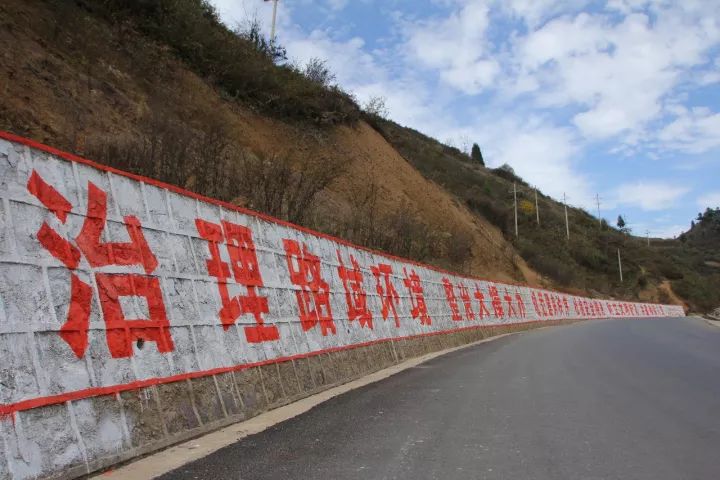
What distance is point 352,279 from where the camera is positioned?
12.0 meters

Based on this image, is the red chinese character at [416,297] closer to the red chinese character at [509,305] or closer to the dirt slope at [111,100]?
the dirt slope at [111,100]

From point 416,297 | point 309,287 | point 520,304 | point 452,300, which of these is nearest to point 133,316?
point 309,287

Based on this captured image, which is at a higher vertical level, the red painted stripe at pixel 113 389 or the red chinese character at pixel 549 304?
the red painted stripe at pixel 113 389

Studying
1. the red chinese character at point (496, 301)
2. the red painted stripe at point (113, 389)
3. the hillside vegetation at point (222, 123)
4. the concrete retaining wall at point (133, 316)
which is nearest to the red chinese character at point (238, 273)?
the concrete retaining wall at point (133, 316)

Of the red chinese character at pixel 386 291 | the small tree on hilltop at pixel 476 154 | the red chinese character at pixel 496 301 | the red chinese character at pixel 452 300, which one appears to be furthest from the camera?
the small tree on hilltop at pixel 476 154

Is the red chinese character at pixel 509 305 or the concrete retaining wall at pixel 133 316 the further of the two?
the red chinese character at pixel 509 305

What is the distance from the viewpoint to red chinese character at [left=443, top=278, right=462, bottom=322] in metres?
19.5

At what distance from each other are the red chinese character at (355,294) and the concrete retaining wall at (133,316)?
1111 mm

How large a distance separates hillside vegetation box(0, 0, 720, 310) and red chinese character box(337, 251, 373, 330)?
3657 mm

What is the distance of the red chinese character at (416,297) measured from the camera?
51.8 feet

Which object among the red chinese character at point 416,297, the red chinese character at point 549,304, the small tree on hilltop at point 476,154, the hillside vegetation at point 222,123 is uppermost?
the small tree on hilltop at point 476,154

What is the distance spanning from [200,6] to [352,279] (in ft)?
65.7

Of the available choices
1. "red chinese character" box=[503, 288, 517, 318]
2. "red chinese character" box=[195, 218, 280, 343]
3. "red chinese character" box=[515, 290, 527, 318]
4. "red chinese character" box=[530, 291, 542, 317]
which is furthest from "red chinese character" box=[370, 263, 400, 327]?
"red chinese character" box=[530, 291, 542, 317]

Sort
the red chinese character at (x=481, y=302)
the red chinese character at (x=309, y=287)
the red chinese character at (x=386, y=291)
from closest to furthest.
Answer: the red chinese character at (x=309, y=287), the red chinese character at (x=386, y=291), the red chinese character at (x=481, y=302)
